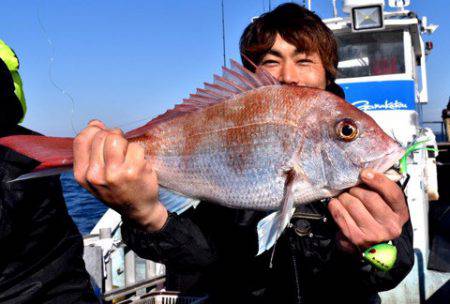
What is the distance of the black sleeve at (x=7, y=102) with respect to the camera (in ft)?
8.53

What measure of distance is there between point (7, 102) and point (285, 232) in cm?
169

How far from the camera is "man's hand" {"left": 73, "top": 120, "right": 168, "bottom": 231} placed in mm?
1836

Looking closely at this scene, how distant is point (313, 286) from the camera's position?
8.16ft

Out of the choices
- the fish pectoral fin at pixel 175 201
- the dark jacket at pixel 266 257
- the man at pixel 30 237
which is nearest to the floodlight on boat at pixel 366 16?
the dark jacket at pixel 266 257

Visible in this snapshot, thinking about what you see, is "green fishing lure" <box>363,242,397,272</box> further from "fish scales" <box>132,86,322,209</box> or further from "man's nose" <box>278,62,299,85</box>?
"man's nose" <box>278,62,299,85</box>

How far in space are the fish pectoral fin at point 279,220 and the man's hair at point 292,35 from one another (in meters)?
1.06

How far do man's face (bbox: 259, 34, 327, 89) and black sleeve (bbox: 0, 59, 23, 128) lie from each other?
4.67 ft

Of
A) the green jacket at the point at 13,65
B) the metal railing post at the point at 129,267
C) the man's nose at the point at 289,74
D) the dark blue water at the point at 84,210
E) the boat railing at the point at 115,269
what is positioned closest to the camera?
the man's nose at the point at 289,74

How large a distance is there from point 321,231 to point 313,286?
297 mm

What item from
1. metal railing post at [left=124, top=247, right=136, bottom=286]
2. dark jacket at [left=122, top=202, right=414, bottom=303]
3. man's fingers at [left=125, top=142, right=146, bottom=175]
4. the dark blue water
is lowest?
the dark blue water

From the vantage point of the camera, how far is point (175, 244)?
87.4 inches

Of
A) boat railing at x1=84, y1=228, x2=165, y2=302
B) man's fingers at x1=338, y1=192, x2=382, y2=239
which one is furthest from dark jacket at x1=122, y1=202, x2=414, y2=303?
boat railing at x1=84, y1=228, x2=165, y2=302

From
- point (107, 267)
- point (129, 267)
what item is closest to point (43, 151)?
point (107, 267)

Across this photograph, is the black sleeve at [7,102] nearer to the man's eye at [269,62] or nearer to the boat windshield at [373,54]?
the man's eye at [269,62]
